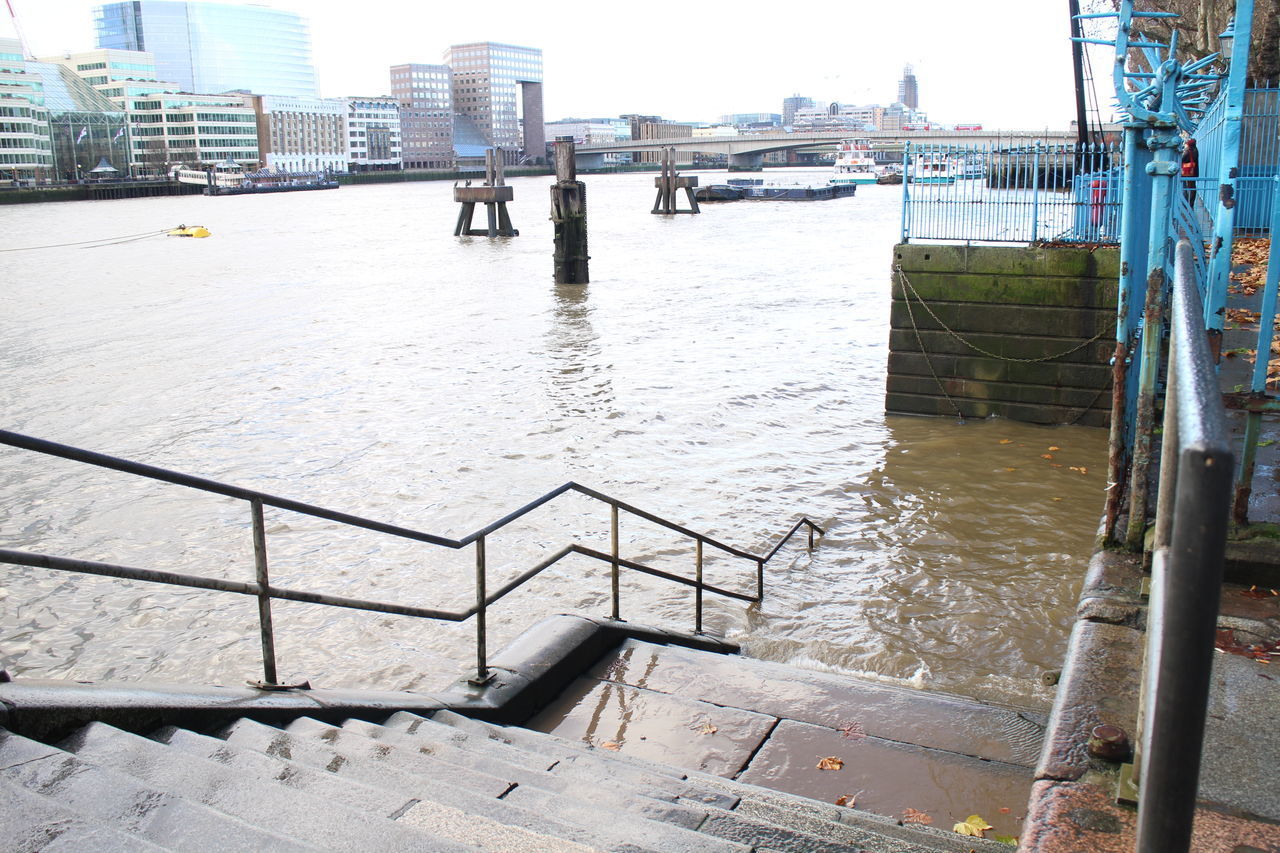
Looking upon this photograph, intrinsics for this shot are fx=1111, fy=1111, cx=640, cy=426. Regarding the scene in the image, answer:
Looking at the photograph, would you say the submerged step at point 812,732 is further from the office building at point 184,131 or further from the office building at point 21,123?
the office building at point 184,131

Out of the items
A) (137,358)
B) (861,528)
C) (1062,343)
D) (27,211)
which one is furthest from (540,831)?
(27,211)

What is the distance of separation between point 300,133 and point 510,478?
575ft

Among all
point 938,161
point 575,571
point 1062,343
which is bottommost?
point 575,571

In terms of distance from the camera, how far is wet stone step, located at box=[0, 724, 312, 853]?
2512 mm

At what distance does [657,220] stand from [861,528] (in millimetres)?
58333

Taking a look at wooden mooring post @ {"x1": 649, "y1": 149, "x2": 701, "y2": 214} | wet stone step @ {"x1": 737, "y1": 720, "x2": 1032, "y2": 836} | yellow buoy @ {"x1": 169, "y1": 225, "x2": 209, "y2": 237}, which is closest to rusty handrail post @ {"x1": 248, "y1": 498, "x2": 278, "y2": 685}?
wet stone step @ {"x1": 737, "y1": 720, "x2": 1032, "y2": 836}

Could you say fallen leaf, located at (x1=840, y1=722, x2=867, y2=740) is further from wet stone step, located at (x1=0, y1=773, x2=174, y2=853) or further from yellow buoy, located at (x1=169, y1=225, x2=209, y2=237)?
yellow buoy, located at (x1=169, y1=225, x2=209, y2=237)

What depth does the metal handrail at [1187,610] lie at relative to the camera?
1.26 meters

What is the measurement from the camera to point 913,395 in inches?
589

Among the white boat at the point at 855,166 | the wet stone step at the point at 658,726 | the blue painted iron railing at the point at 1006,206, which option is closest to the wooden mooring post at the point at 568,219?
the blue painted iron railing at the point at 1006,206

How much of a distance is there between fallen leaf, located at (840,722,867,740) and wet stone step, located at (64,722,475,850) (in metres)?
2.63

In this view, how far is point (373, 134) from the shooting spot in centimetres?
19212

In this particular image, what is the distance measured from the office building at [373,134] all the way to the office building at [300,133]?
267 cm

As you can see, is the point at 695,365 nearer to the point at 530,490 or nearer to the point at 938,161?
the point at 938,161
